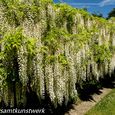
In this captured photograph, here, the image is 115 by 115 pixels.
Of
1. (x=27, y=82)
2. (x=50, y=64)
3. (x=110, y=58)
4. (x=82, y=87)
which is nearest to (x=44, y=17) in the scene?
(x=50, y=64)

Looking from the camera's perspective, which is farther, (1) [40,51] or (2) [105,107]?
(2) [105,107]

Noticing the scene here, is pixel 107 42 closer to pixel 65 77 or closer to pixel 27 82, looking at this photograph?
pixel 65 77

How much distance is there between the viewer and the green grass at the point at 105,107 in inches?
648

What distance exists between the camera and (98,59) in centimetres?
2006

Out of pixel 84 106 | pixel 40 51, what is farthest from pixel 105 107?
pixel 40 51

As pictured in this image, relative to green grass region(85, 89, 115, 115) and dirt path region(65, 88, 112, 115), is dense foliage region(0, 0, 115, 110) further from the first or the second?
green grass region(85, 89, 115, 115)

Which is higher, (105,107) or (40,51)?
(40,51)

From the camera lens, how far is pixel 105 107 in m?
17.3

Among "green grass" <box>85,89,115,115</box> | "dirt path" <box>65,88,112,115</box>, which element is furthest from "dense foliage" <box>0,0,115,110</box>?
"green grass" <box>85,89,115,115</box>

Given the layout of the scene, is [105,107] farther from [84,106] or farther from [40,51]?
[40,51]

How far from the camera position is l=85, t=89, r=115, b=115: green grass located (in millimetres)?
16470

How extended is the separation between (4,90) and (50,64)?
90.4 inches

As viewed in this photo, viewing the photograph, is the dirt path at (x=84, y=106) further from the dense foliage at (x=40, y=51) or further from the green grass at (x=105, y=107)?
the dense foliage at (x=40, y=51)

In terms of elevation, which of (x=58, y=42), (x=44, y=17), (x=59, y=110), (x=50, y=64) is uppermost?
(x=44, y=17)
